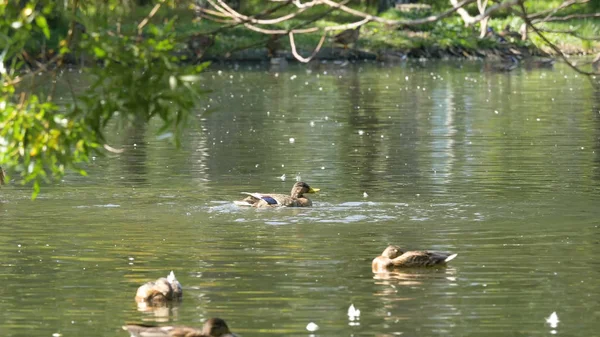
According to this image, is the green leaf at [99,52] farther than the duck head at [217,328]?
No

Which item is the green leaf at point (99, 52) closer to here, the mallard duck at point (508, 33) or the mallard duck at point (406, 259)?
the mallard duck at point (508, 33)

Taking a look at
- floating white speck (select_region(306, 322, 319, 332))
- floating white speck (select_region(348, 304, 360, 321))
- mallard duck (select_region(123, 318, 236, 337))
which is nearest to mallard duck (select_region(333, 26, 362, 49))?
floating white speck (select_region(348, 304, 360, 321))

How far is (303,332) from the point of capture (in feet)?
37.6

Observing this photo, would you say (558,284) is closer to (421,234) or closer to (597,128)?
(421,234)

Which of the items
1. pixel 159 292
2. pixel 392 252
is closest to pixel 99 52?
pixel 159 292

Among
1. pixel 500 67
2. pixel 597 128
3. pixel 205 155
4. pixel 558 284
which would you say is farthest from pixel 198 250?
pixel 500 67

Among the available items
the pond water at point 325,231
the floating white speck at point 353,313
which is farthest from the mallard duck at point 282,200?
the floating white speck at point 353,313

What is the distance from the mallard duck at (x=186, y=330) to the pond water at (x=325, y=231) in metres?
0.52

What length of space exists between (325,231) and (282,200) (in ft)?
6.26

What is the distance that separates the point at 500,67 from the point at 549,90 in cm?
1162

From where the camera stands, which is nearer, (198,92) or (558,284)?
(198,92)

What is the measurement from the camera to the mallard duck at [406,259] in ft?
46.9

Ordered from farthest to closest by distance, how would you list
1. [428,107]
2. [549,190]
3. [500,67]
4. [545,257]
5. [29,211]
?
[500,67] < [428,107] < [549,190] < [29,211] < [545,257]

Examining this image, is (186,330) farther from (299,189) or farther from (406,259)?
(299,189)
